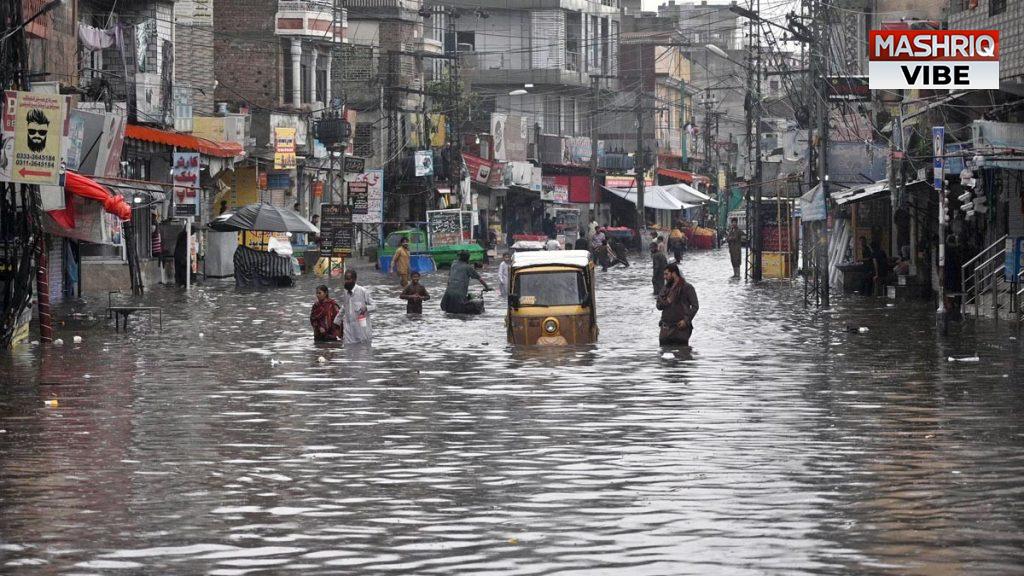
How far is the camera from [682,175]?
389 feet

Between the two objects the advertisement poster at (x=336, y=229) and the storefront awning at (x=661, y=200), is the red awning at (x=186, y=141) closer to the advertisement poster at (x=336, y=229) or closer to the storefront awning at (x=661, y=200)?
the advertisement poster at (x=336, y=229)

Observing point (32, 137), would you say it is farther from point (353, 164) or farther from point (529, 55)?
point (529, 55)

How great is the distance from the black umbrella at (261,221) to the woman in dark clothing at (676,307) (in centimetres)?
2459

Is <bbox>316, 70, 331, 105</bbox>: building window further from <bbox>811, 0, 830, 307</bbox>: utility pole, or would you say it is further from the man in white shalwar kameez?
the man in white shalwar kameez

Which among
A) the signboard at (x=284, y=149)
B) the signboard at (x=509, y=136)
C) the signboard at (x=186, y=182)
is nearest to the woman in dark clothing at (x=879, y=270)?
the signboard at (x=186, y=182)

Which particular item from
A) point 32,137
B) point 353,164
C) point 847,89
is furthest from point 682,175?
point 32,137

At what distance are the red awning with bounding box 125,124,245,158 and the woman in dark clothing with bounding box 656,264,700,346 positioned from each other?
22.8m

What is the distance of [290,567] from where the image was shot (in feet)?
31.1

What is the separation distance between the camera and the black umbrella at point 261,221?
4903 cm

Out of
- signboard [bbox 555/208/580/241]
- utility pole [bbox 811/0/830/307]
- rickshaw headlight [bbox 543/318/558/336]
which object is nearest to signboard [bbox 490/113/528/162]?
signboard [bbox 555/208/580/241]

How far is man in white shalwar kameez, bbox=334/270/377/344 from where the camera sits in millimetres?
26578

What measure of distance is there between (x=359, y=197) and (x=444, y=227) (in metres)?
6.97

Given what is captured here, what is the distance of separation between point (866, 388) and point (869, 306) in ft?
59.4

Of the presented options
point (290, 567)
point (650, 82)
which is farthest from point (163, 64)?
point (650, 82)
